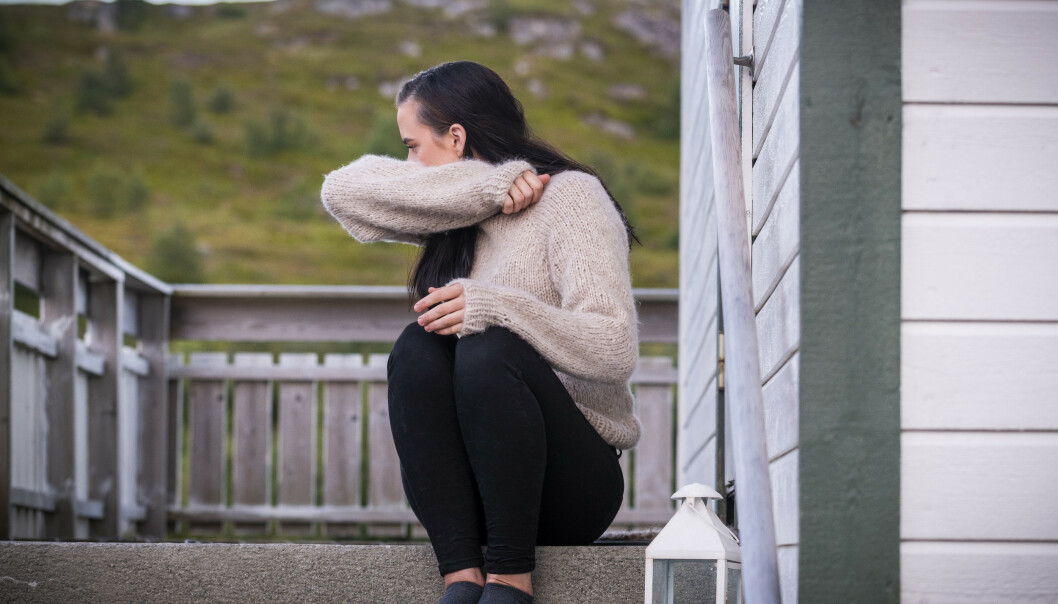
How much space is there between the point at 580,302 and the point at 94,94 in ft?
85.8

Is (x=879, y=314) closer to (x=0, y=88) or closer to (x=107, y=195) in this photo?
(x=107, y=195)

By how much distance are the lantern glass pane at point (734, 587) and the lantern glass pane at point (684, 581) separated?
3 cm

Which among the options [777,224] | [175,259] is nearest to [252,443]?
[777,224]

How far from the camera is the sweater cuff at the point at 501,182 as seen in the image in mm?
1680

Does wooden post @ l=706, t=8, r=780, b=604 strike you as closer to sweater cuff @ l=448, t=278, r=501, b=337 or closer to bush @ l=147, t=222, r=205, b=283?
sweater cuff @ l=448, t=278, r=501, b=337

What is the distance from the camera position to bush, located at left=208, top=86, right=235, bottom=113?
2570cm

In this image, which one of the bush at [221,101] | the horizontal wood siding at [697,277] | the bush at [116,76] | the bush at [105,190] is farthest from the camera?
the bush at [221,101]

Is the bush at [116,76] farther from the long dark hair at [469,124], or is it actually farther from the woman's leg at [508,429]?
the woman's leg at [508,429]

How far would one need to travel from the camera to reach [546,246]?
66.8 inches

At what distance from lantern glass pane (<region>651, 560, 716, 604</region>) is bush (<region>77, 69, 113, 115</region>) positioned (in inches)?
1014

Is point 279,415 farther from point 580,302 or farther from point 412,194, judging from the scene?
point 580,302

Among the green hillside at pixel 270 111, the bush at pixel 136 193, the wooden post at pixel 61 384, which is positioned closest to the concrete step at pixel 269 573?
the wooden post at pixel 61 384

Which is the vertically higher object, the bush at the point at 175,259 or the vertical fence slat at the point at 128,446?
the bush at the point at 175,259

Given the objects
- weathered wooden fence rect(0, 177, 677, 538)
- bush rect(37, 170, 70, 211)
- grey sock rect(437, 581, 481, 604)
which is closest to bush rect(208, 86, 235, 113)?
bush rect(37, 170, 70, 211)
